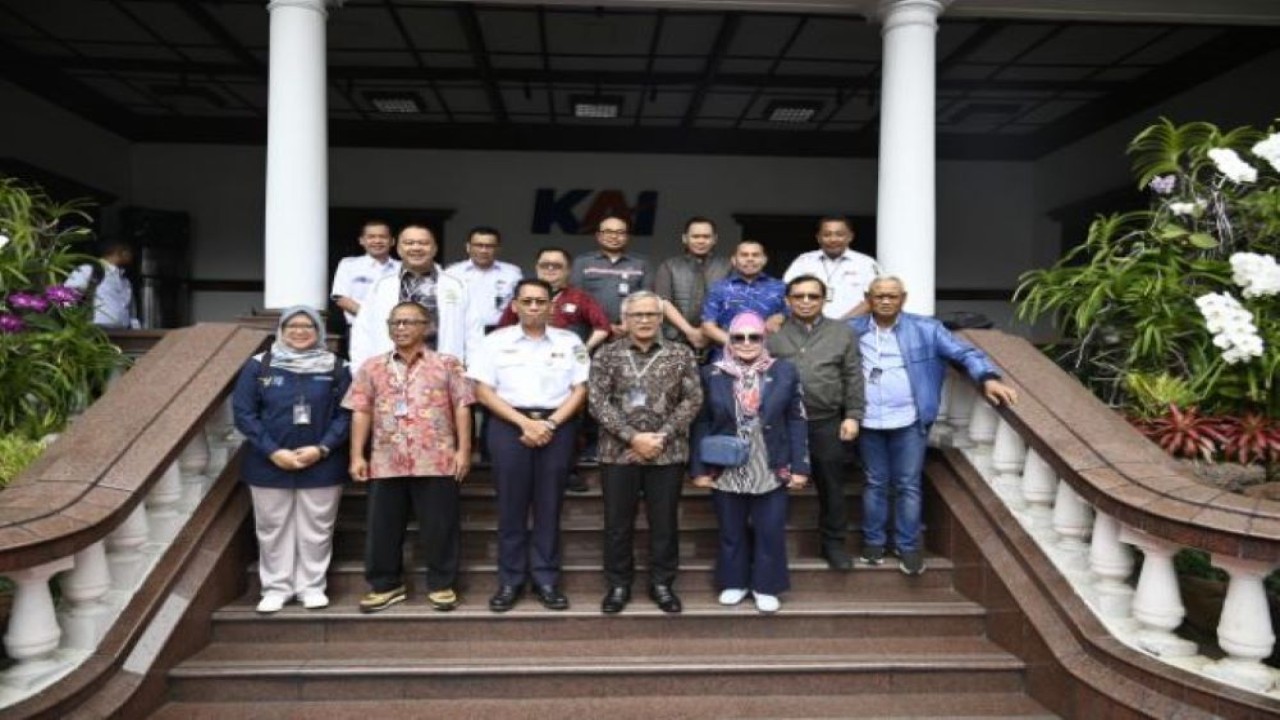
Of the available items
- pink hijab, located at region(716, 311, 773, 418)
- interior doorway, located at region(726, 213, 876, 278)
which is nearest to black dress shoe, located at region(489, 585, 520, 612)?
pink hijab, located at region(716, 311, 773, 418)

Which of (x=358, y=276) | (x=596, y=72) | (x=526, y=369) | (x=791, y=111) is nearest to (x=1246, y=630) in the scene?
(x=526, y=369)

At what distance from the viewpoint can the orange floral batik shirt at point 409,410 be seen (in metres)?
3.96

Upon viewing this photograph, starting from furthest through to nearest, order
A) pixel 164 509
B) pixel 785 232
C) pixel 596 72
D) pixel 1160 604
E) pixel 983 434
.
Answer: pixel 785 232 → pixel 596 72 → pixel 983 434 → pixel 164 509 → pixel 1160 604

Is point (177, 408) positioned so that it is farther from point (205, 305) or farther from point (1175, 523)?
point (205, 305)

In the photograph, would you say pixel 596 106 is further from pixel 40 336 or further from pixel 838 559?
pixel 838 559

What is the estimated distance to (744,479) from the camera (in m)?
3.99

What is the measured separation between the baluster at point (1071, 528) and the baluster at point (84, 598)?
3.86 m

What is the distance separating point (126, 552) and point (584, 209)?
7971 millimetres

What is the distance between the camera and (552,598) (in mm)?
4055

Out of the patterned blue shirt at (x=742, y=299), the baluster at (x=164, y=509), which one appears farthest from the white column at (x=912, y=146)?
the baluster at (x=164, y=509)

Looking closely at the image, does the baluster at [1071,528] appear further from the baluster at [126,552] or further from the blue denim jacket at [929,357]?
the baluster at [126,552]

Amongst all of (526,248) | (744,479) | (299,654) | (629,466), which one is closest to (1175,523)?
(744,479)

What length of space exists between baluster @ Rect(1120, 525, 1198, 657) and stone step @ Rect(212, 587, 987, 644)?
817mm

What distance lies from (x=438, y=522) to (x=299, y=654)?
0.79 m
